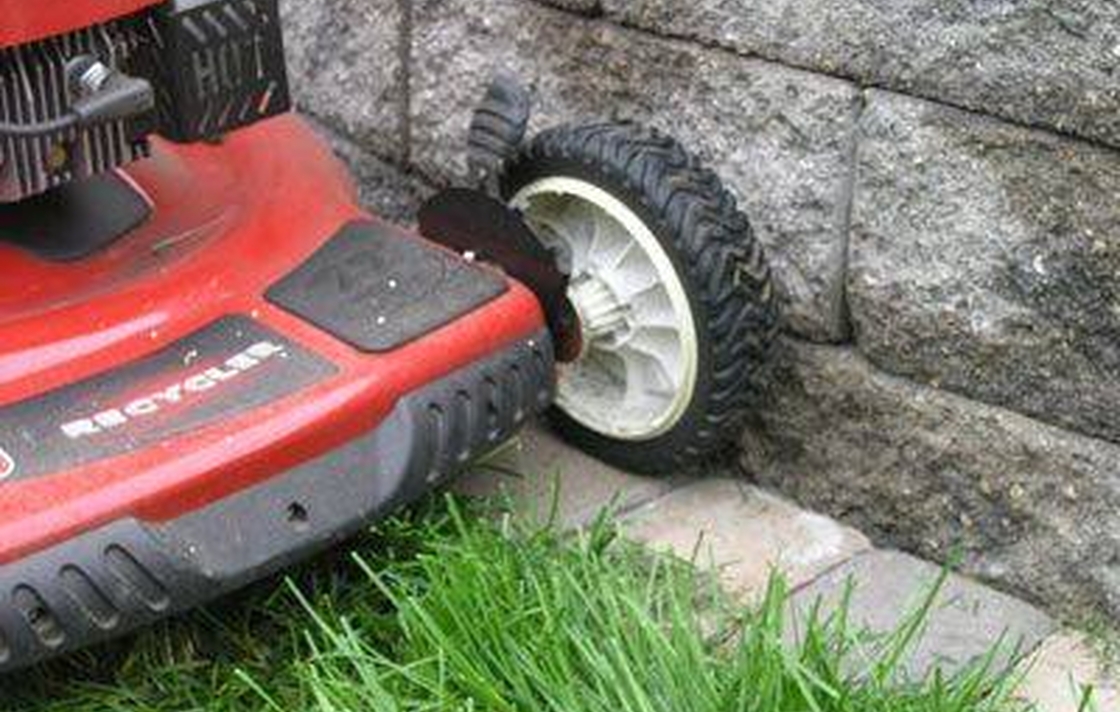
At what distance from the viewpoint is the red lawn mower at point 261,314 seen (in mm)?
1759

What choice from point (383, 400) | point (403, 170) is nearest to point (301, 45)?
point (403, 170)

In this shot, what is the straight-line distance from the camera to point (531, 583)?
1838mm

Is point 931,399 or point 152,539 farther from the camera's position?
point 931,399

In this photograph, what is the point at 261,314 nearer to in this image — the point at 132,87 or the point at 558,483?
the point at 132,87

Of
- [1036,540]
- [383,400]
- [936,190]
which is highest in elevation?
[936,190]

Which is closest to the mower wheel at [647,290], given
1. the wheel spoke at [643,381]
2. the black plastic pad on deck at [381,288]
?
the wheel spoke at [643,381]

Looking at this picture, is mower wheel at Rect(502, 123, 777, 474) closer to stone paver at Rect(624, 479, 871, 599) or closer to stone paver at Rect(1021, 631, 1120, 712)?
stone paver at Rect(624, 479, 871, 599)

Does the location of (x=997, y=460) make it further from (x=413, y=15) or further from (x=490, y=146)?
(x=413, y=15)

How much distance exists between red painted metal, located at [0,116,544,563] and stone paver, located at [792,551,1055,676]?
37cm


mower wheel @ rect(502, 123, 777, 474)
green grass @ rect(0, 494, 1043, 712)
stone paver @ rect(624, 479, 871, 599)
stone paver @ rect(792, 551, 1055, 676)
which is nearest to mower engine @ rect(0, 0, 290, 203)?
mower wheel @ rect(502, 123, 777, 474)

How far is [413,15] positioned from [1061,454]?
2.96 ft

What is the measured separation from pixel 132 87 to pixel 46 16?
0.09 metres

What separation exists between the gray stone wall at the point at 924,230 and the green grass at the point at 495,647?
8.0 inches

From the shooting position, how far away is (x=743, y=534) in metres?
2.12
